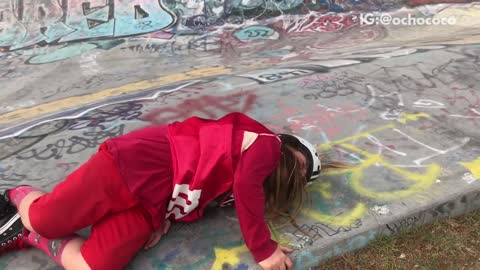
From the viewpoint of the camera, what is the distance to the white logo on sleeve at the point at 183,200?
2.39 metres

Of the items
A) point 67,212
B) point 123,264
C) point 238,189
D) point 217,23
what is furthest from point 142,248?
point 217,23

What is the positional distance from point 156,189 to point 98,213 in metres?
0.31

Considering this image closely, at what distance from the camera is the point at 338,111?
3920 mm

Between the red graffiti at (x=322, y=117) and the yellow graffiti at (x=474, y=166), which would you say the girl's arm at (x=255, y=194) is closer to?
the red graffiti at (x=322, y=117)

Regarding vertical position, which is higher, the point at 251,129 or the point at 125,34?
the point at 251,129

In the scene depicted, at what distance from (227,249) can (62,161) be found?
1.54 meters

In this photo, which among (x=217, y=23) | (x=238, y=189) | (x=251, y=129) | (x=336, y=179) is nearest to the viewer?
(x=238, y=189)

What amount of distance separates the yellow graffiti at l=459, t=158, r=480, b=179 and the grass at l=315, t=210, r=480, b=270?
1.30 ft

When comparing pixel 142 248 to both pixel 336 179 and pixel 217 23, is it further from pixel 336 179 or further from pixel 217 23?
pixel 217 23

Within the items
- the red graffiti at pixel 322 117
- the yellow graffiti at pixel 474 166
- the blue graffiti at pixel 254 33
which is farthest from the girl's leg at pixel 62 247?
the blue graffiti at pixel 254 33

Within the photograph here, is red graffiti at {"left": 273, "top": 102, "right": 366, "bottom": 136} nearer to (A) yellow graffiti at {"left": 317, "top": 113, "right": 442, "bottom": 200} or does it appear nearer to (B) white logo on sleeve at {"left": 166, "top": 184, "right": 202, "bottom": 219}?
(A) yellow graffiti at {"left": 317, "top": 113, "right": 442, "bottom": 200}

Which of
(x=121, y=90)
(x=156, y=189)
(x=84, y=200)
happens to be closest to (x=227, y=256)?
(x=156, y=189)

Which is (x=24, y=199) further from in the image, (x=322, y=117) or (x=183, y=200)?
(x=322, y=117)

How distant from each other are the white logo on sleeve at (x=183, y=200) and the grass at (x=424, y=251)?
78 cm
